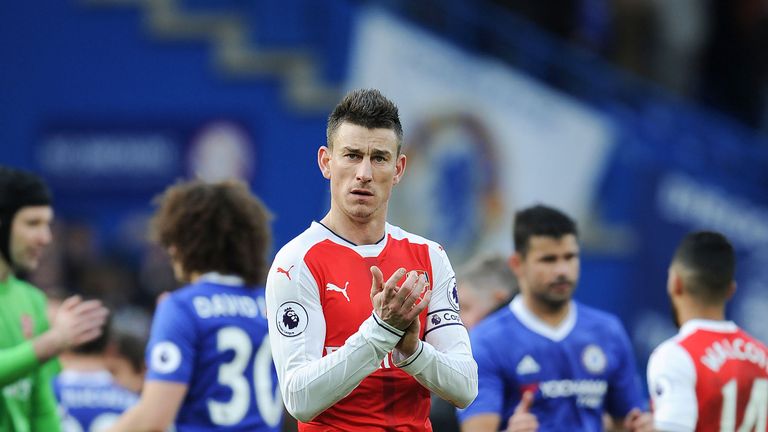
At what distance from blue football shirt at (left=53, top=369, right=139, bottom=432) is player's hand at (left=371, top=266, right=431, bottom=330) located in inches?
158

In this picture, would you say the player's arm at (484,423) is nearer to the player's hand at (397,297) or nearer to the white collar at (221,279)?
the white collar at (221,279)

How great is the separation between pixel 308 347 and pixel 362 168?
2.27 ft

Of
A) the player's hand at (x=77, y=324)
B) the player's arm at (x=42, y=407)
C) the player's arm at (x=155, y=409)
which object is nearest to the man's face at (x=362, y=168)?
the player's hand at (x=77, y=324)

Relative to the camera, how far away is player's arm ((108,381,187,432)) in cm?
650

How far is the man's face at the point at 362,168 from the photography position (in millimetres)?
5074

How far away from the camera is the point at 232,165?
1592 centimetres

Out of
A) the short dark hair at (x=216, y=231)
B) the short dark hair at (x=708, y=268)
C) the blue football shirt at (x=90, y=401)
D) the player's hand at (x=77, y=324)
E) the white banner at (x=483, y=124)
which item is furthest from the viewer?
the white banner at (x=483, y=124)

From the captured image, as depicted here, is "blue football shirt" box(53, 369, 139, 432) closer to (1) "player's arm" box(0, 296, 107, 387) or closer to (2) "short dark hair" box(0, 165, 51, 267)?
(2) "short dark hair" box(0, 165, 51, 267)

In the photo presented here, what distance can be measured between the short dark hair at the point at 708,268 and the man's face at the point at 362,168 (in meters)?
2.24

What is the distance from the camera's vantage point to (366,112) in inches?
201

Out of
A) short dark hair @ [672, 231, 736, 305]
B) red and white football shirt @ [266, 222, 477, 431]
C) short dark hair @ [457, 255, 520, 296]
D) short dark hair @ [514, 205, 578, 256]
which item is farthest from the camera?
short dark hair @ [457, 255, 520, 296]

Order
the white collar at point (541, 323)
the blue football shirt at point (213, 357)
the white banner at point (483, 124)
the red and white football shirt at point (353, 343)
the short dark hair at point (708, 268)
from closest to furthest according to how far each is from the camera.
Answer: the red and white football shirt at point (353, 343) → the blue football shirt at point (213, 357) → the short dark hair at point (708, 268) → the white collar at point (541, 323) → the white banner at point (483, 124)

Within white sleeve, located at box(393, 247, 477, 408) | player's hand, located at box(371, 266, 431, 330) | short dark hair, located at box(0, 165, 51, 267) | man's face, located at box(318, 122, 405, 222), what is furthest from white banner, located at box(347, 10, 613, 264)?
player's hand, located at box(371, 266, 431, 330)

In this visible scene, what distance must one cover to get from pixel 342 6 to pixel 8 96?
14.2ft
